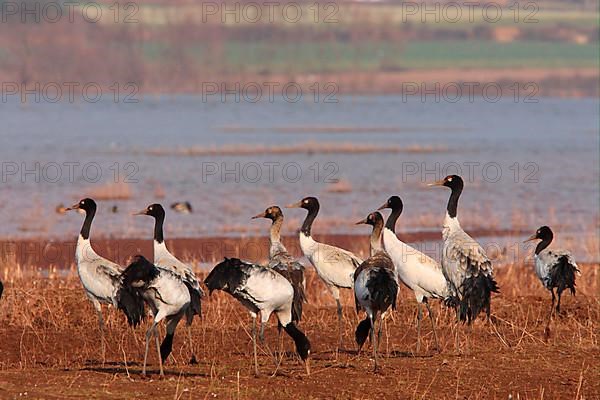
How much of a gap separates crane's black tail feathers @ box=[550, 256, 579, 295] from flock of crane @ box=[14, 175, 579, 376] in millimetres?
10

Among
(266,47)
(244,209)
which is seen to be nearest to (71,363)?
(244,209)

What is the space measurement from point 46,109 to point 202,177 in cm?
5177

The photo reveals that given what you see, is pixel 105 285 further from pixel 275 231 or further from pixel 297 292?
pixel 275 231

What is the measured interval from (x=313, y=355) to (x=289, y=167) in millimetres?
28219

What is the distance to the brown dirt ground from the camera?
10.6 m

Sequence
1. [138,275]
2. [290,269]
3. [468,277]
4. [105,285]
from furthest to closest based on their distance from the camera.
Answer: [290,269], [468,277], [105,285], [138,275]

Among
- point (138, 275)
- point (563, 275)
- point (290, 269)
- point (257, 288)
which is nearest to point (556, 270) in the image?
point (563, 275)

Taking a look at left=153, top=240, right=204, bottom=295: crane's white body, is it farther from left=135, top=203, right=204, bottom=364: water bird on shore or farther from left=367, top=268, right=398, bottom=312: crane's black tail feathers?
left=367, top=268, right=398, bottom=312: crane's black tail feathers

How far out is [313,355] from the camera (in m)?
12.9

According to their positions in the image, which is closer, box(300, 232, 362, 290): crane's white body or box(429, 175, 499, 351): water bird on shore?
box(429, 175, 499, 351): water bird on shore

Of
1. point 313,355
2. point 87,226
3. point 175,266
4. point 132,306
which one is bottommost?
point 313,355

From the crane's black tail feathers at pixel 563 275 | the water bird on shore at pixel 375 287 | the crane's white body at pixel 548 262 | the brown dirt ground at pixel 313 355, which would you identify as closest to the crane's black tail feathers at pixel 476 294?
the brown dirt ground at pixel 313 355

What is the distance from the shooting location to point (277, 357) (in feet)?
41.3

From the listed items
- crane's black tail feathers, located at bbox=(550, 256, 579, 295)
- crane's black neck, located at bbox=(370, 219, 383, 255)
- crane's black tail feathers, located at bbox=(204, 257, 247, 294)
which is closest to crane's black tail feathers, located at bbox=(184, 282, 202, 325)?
→ crane's black tail feathers, located at bbox=(204, 257, 247, 294)
